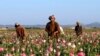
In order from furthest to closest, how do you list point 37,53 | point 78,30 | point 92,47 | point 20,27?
point 78,30
point 20,27
point 92,47
point 37,53

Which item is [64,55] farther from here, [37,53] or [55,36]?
[55,36]

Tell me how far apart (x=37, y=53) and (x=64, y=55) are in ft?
3.64

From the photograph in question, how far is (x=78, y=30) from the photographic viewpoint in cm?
2264

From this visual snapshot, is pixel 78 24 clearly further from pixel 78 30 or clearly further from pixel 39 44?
pixel 39 44

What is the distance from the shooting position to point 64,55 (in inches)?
337

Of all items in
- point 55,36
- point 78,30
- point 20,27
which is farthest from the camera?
point 78,30

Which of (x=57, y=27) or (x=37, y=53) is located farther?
(x=57, y=27)

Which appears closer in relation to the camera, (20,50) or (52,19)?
(20,50)

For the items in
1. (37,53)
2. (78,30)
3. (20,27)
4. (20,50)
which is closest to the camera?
(37,53)

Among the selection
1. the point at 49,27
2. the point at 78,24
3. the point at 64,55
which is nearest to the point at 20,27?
the point at 49,27

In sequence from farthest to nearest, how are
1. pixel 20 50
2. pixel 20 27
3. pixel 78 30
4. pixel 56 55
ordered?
pixel 78 30, pixel 20 27, pixel 20 50, pixel 56 55

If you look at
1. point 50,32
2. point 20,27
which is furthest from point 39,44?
point 20,27

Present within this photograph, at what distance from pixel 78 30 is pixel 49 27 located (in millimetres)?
7757

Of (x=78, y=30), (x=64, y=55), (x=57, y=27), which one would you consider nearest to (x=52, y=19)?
(x=57, y=27)
